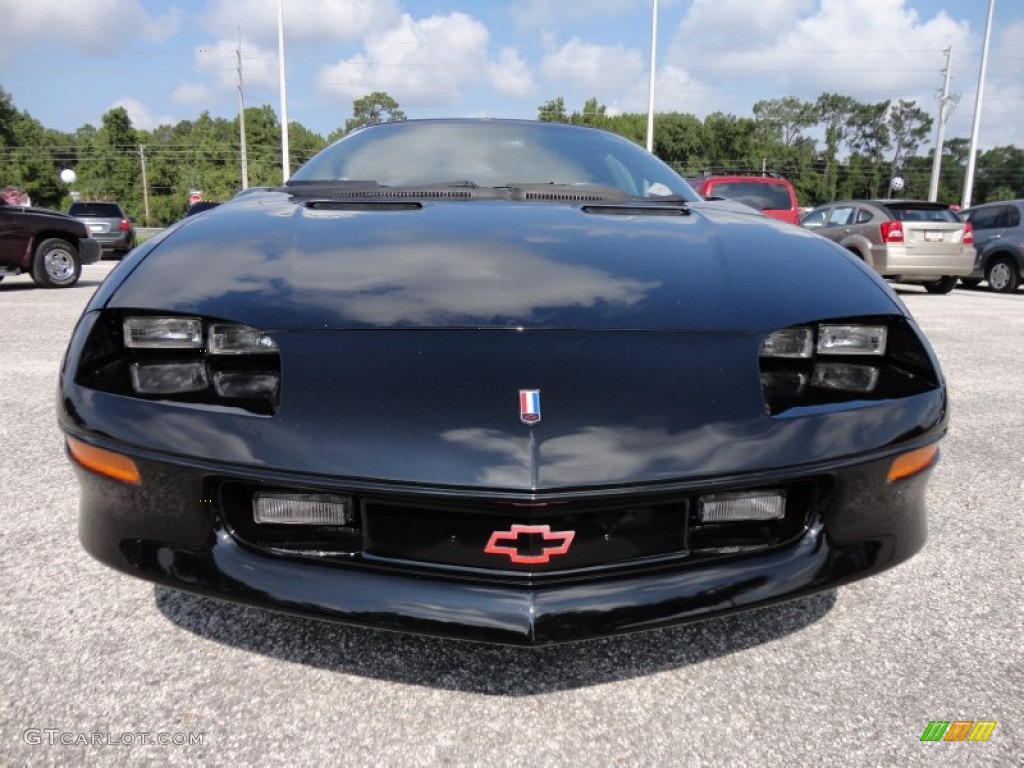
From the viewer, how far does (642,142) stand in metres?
84.1

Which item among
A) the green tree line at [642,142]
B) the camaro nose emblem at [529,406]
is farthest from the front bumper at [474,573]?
the green tree line at [642,142]

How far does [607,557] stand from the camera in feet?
4.27

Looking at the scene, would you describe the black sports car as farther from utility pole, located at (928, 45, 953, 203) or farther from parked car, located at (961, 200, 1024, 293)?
utility pole, located at (928, 45, 953, 203)

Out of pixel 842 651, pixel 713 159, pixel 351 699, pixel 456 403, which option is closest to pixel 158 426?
pixel 456 403

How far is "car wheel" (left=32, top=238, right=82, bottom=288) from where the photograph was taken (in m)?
9.40

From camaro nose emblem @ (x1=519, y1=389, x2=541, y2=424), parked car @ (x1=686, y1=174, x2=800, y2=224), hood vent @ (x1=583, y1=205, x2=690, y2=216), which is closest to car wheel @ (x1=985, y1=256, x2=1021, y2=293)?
parked car @ (x1=686, y1=174, x2=800, y2=224)

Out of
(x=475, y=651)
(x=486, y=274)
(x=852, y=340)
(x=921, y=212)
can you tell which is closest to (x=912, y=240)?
(x=921, y=212)

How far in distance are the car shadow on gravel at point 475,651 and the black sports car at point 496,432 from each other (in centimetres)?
23

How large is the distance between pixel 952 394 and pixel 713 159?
85.2 metres

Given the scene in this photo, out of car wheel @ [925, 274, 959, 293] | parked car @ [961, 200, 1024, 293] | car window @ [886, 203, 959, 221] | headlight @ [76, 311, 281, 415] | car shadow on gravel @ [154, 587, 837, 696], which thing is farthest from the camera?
parked car @ [961, 200, 1024, 293]

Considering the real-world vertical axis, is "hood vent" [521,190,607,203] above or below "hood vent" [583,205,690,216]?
above

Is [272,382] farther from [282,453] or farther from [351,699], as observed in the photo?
[351,699]

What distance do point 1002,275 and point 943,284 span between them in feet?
4.29

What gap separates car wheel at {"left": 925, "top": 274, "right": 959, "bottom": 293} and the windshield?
10.0m
